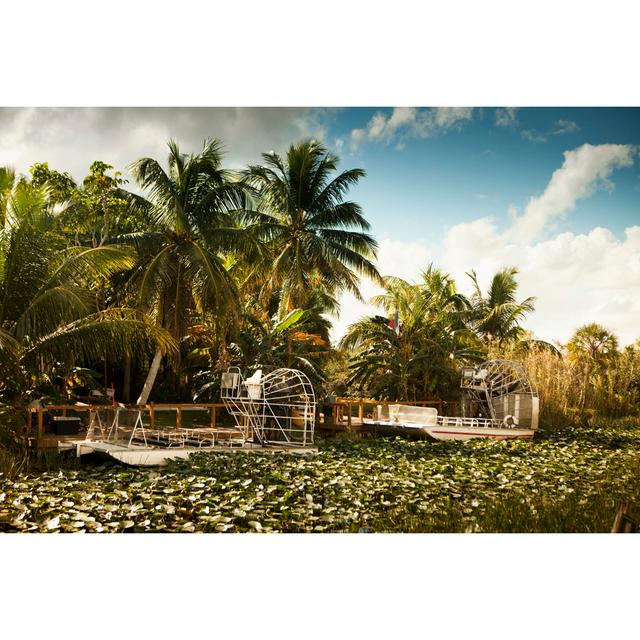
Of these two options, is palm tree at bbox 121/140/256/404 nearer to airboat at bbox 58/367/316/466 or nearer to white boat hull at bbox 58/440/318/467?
airboat at bbox 58/367/316/466

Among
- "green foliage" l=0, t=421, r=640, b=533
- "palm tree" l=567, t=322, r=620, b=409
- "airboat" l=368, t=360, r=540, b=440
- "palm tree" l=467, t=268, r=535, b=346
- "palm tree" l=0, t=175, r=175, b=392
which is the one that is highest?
"palm tree" l=467, t=268, r=535, b=346

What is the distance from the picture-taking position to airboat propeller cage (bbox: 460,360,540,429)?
38.3 ft

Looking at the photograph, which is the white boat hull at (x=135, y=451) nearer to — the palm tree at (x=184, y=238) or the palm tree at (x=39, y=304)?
the palm tree at (x=39, y=304)

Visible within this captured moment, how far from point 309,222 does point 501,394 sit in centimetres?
556

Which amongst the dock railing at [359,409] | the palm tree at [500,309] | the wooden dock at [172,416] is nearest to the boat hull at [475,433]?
the wooden dock at [172,416]

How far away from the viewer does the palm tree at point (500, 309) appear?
1903 cm

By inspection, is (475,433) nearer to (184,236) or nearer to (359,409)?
→ (359,409)

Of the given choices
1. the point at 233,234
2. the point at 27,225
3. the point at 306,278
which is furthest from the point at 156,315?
the point at 27,225

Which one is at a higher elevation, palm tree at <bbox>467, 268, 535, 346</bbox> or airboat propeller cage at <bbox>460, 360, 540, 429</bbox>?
palm tree at <bbox>467, 268, 535, 346</bbox>

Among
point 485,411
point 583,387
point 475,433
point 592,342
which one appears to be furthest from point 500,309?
point 475,433

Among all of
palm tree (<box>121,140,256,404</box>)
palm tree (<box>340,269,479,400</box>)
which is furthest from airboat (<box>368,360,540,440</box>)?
palm tree (<box>121,140,256,404</box>)

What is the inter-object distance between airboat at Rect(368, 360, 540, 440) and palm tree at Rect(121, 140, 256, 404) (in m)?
3.74
